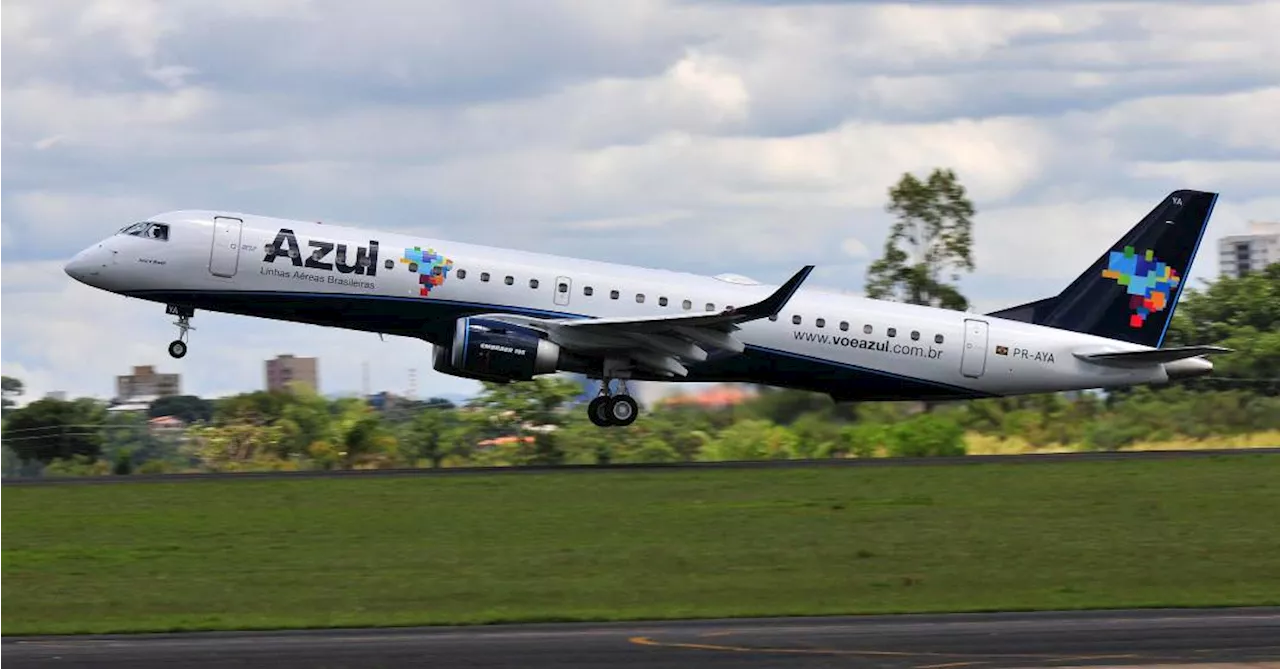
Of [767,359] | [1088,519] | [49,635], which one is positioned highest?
[767,359]

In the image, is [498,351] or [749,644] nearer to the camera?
[749,644]

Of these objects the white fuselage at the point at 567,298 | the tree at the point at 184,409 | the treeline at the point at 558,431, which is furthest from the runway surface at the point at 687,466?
the tree at the point at 184,409

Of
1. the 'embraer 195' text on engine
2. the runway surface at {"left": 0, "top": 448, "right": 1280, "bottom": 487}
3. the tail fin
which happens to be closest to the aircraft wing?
the runway surface at {"left": 0, "top": 448, "right": 1280, "bottom": 487}

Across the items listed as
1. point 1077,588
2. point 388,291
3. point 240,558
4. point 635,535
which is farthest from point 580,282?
point 1077,588

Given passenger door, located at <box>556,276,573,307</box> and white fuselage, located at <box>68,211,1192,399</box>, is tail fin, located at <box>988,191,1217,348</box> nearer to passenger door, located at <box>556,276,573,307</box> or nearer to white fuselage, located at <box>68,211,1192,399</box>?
white fuselage, located at <box>68,211,1192,399</box>

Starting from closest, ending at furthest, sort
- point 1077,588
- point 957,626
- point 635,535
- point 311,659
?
1. point 311,659
2. point 957,626
3. point 1077,588
4. point 635,535

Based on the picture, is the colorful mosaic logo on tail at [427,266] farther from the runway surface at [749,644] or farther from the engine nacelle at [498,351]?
the runway surface at [749,644]

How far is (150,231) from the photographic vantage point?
1462 inches

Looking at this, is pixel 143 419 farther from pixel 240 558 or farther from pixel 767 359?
pixel 240 558

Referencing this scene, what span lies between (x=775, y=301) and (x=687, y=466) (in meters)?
5.15

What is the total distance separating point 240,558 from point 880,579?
8.78 meters

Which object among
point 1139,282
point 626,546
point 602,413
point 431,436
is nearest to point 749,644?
point 626,546

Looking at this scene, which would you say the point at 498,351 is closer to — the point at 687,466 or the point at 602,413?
the point at 602,413

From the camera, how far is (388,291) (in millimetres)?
36844
